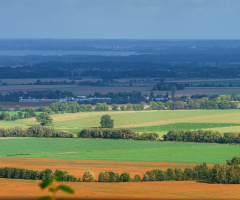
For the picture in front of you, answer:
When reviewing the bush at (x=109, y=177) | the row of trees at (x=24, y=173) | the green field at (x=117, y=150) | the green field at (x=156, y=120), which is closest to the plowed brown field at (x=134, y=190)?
the bush at (x=109, y=177)

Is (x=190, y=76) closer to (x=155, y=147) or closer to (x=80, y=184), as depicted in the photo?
(x=155, y=147)

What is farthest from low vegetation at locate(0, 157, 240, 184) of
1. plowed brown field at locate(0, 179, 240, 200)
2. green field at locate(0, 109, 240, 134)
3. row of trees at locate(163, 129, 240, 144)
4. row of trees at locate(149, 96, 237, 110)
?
row of trees at locate(149, 96, 237, 110)

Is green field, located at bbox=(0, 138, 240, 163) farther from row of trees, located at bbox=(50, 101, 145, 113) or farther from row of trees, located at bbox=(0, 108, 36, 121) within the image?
row of trees, located at bbox=(50, 101, 145, 113)

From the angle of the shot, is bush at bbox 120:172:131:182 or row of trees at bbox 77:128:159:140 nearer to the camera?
bush at bbox 120:172:131:182

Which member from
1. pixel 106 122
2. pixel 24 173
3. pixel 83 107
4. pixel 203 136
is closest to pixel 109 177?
pixel 24 173

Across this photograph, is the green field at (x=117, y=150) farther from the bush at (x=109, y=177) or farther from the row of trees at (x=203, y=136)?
the bush at (x=109, y=177)

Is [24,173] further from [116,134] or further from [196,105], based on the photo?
[196,105]
